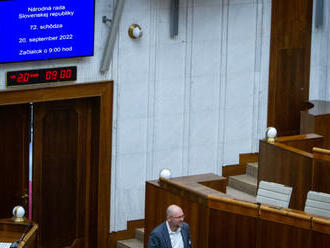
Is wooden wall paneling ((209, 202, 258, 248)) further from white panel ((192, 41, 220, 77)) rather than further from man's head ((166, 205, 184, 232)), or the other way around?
white panel ((192, 41, 220, 77))

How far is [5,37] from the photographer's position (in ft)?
31.0

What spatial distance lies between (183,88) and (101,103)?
1188 mm

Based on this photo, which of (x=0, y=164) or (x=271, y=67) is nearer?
(x=0, y=164)

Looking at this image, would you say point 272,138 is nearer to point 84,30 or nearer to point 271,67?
point 271,67

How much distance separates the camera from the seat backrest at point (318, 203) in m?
8.88

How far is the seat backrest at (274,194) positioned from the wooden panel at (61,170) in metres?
2.26

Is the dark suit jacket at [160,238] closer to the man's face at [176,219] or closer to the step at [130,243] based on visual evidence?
the man's face at [176,219]

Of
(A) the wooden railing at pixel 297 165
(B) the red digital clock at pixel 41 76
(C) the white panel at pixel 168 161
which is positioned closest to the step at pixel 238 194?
(A) the wooden railing at pixel 297 165

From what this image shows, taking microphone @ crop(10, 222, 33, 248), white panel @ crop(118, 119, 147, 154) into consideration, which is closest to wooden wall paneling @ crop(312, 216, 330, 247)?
microphone @ crop(10, 222, 33, 248)

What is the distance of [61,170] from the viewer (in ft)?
34.5

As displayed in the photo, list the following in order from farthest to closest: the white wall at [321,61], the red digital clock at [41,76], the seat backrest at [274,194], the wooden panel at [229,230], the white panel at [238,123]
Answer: the white wall at [321,61] < the white panel at [238,123] < the red digital clock at [41,76] < the seat backrest at [274,194] < the wooden panel at [229,230]

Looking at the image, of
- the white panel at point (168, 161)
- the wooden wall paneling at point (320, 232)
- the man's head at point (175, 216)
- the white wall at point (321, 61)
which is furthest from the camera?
the white wall at point (321, 61)

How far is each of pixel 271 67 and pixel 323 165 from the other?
2.41m

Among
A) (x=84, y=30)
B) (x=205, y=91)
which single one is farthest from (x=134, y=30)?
(x=205, y=91)
